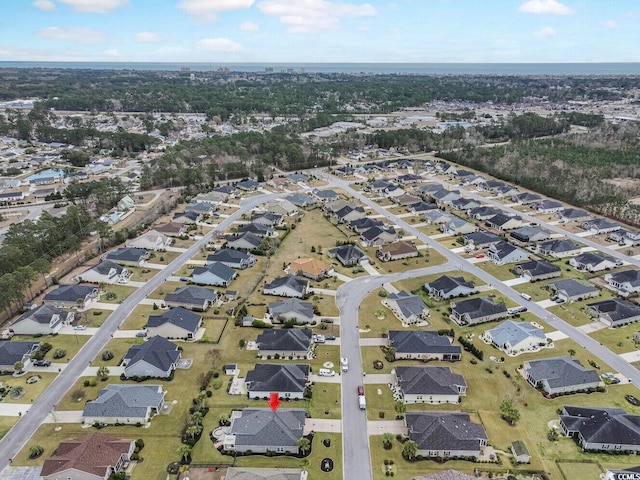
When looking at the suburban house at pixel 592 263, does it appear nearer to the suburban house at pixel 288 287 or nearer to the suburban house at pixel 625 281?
the suburban house at pixel 625 281

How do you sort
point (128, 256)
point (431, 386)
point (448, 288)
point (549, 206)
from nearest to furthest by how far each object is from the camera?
point (431, 386), point (448, 288), point (128, 256), point (549, 206)

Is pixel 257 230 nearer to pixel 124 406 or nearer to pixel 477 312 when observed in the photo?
pixel 477 312

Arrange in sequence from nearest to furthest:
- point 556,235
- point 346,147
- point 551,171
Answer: point 556,235 → point 551,171 → point 346,147

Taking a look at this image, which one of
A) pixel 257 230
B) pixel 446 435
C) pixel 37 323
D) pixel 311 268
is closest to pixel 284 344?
pixel 446 435

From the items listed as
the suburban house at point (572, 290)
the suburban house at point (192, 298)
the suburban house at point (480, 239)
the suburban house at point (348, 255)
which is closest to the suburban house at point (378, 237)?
the suburban house at point (348, 255)

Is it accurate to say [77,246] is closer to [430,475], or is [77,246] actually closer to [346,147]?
[430,475]

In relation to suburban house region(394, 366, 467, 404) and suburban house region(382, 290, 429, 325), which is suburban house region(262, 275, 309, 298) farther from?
suburban house region(394, 366, 467, 404)

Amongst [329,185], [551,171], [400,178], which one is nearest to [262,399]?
[329,185]
